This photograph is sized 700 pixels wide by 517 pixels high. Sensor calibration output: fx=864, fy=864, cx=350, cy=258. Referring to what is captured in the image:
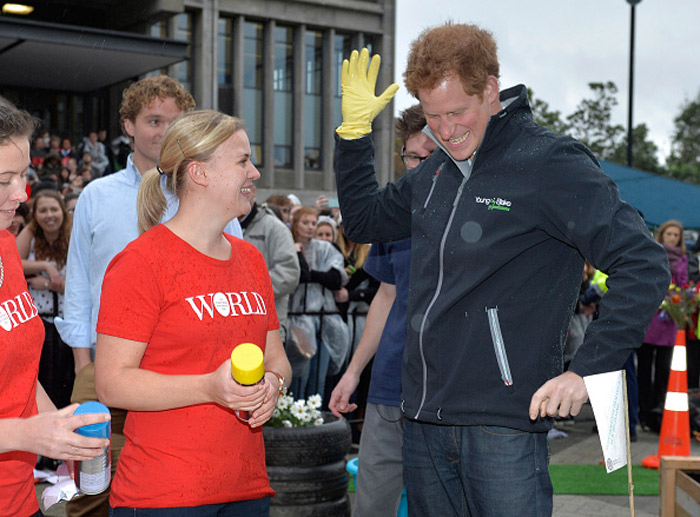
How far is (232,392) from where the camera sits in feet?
8.47

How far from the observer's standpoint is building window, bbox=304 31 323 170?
3591 cm

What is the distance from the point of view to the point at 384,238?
3658 millimetres

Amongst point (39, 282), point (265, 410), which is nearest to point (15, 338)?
point (265, 410)

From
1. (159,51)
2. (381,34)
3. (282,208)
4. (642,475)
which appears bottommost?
(642,475)

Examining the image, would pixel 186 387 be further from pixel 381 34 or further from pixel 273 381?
pixel 381 34

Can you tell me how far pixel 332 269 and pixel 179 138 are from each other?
5.45 meters

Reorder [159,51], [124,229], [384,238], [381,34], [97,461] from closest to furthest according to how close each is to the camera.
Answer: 1. [97,461]
2. [384,238]
3. [124,229]
4. [159,51]
5. [381,34]

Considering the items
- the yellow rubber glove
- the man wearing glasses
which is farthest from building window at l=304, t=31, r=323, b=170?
the yellow rubber glove

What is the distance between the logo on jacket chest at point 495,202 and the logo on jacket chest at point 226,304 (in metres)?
0.86

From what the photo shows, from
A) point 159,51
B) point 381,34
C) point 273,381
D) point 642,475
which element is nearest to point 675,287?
point 642,475

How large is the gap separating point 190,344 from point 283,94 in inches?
1311

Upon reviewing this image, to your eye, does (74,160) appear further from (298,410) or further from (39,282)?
(298,410)

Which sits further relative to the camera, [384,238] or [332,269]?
[332,269]

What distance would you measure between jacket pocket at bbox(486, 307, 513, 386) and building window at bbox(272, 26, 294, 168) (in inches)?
1291
